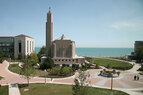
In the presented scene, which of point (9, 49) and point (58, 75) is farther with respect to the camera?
point (9, 49)

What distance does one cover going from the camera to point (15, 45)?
59.5m

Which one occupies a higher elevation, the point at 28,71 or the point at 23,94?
the point at 28,71

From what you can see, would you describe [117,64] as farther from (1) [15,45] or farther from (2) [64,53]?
(1) [15,45]

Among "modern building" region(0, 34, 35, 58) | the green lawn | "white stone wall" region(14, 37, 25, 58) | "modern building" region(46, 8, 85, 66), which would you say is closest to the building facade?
"modern building" region(0, 34, 35, 58)

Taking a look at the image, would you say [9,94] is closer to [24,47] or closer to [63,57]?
[63,57]

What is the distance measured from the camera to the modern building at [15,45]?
2323 inches

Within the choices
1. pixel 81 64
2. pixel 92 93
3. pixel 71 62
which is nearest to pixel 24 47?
pixel 71 62

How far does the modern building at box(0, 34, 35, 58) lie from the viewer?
5900 cm

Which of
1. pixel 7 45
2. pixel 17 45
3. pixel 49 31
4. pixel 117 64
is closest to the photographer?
pixel 117 64

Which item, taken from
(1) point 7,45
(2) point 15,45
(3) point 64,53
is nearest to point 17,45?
(2) point 15,45

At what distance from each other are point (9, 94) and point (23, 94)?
2.46 m

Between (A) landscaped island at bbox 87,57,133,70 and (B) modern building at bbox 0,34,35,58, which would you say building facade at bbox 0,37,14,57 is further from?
(A) landscaped island at bbox 87,57,133,70

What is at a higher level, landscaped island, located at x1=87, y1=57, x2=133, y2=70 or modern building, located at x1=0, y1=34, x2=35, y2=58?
modern building, located at x1=0, y1=34, x2=35, y2=58

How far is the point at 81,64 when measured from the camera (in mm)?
45656
